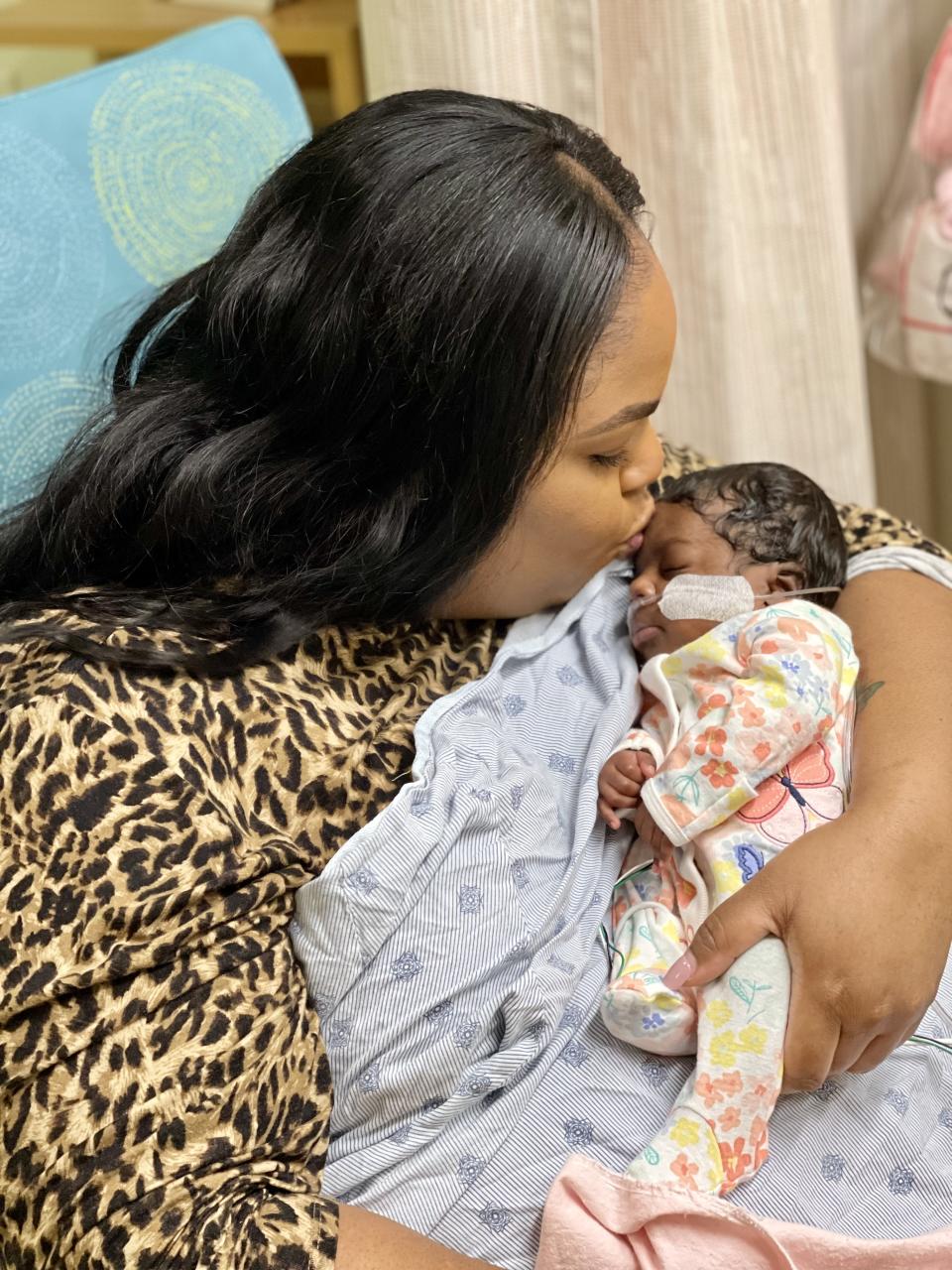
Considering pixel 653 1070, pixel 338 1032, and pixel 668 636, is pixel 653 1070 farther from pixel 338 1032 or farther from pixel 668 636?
pixel 668 636

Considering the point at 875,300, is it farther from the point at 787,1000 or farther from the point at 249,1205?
the point at 249,1205

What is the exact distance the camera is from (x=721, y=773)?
3.44 feet

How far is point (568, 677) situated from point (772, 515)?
257 mm

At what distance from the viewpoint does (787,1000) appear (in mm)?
965

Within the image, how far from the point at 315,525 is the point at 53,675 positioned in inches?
9.7

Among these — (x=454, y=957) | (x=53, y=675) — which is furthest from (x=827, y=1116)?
(x=53, y=675)

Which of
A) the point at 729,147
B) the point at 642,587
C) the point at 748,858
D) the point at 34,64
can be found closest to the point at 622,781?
the point at 748,858

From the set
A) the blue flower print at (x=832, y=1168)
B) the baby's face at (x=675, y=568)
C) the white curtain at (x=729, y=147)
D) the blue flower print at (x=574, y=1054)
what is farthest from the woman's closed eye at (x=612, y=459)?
the white curtain at (x=729, y=147)

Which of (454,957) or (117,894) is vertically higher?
(117,894)

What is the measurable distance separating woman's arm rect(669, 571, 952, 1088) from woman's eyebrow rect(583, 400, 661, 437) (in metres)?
0.34

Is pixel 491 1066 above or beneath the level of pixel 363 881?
beneath

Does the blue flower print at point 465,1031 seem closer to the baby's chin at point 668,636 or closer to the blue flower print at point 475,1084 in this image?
the blue flower print at point 475,1084

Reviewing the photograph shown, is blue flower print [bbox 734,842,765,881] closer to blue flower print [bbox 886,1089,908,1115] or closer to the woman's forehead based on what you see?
blue flower print [bbox 886,1089,908,1115]

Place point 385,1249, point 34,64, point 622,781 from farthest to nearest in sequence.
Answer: point 34,64 → point 622,781 → point 385,1249
